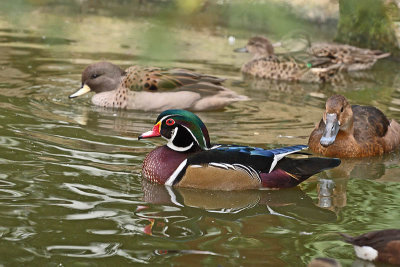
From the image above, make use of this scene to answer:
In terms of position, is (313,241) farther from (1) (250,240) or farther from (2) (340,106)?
(2) (340,106)

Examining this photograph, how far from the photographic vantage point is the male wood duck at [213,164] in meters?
6.27

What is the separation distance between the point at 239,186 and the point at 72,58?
780 centimetres

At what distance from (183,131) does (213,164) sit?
0.48 metres

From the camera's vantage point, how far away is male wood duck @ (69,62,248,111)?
393 inches

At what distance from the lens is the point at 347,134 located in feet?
26.4

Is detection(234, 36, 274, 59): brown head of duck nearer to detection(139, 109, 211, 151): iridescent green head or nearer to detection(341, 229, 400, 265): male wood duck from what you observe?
detection(139, 109, 211, 151): iridescent green head

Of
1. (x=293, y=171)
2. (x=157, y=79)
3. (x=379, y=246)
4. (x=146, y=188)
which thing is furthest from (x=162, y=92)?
(x=379, y=246)

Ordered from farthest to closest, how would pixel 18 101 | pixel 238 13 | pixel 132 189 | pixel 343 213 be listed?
1. pixel 18 101
2. pixel 132 189
3. pixel 343 213
4. pixel 238 13

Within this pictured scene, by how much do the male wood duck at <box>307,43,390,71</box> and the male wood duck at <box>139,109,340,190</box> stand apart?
297 inches

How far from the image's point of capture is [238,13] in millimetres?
2303

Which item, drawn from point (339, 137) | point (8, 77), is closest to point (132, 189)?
point (339, 137)

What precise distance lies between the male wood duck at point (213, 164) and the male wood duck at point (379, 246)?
1.90 meters

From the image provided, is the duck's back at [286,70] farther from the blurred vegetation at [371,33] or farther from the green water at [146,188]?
the green water at [146,188]

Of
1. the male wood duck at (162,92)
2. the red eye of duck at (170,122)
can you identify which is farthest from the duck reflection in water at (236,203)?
the male wood duck at (162,92)
